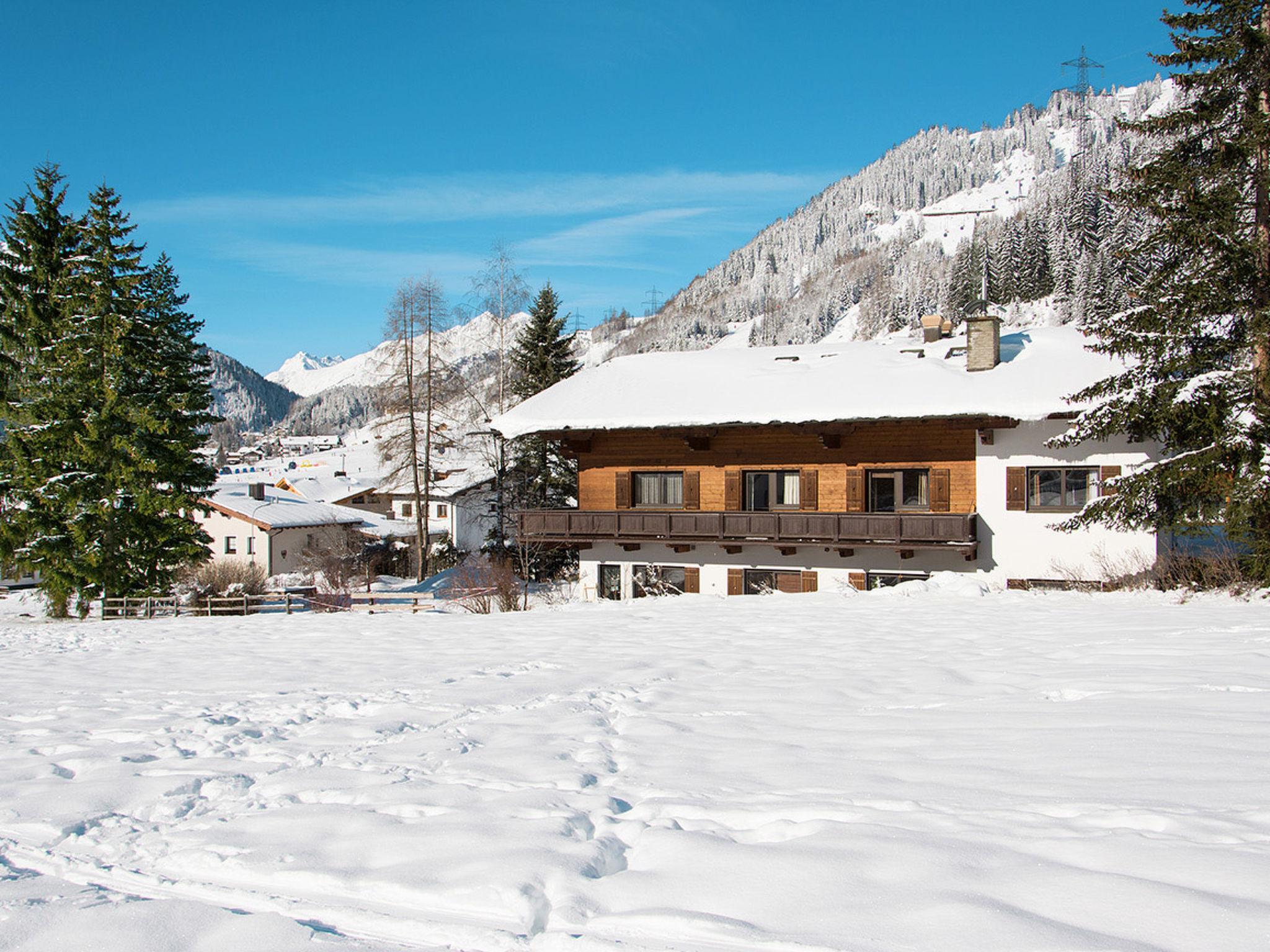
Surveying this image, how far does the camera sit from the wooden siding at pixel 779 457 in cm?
2198

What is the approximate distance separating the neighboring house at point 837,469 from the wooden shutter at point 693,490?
4 centimetres

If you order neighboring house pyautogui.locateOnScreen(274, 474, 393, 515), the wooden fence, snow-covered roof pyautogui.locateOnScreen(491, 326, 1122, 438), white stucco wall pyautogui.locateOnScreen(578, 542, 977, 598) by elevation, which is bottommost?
the wooden fence

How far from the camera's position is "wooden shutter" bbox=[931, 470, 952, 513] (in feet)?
71.8

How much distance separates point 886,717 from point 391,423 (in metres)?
31.2

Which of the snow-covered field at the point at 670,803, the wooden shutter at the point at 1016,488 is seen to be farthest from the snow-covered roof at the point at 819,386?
the snow-covered field at the point at 670,803

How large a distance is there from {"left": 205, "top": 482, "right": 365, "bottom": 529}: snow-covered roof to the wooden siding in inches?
1312

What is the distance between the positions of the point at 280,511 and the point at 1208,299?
52.5 meters

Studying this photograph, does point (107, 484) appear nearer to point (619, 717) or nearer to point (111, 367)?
point (111, 367)

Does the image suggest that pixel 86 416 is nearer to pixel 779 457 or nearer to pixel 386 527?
pixel 779 457

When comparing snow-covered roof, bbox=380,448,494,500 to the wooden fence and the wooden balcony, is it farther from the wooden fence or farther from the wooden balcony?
the wooden balcony

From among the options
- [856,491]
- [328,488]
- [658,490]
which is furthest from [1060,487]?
[328,488]

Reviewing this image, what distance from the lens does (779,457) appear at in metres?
23.8

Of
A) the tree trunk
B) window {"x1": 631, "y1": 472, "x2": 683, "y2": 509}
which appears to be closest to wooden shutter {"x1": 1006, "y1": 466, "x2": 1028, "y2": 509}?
window {"x1": 631, "y1": 472, "x2": 683, "y2": 509}

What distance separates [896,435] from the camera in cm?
2252
